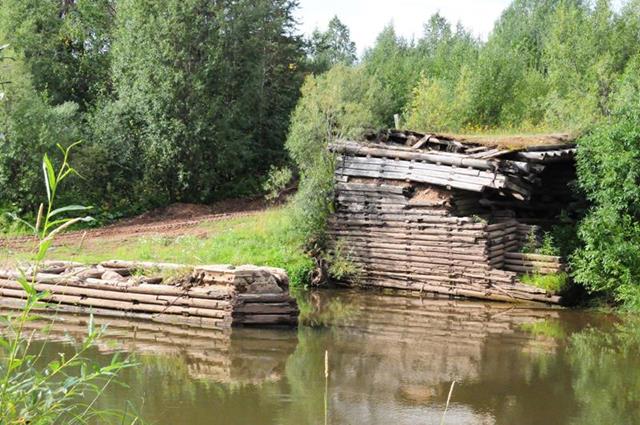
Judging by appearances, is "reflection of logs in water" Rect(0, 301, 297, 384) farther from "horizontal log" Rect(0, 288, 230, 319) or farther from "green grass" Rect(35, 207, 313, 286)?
"green grass" Rect(35, 207, 313, 286)

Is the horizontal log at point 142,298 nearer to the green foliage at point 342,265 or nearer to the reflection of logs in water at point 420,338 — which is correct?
the reflection of logs in water at point 420,338

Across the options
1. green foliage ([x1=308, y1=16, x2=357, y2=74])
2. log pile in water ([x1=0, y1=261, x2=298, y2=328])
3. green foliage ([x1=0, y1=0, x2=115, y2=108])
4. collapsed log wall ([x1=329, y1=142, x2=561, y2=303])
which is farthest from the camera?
green foliage ([x1=308, y1=16, x2=357, y2=74])

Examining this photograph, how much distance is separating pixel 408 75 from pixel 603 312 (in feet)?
97.9

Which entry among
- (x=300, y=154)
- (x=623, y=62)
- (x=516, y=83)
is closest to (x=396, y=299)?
(x=300, y=154)

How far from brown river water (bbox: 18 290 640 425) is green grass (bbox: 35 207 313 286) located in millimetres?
2922

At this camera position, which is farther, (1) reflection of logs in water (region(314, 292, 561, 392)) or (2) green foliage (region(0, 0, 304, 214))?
(2) green foliage (region(0, 0, 304, 214))

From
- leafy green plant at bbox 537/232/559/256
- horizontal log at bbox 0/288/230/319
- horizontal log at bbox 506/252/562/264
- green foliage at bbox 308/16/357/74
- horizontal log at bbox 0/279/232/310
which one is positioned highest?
green foliage at bbox 308/16/357/74

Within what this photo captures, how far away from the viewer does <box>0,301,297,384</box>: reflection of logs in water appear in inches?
456

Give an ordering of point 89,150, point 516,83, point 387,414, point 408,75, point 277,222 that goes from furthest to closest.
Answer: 1. point 408,75
2. point 516,83
3. point 89,150
4. point 277,222
5. point 387,414

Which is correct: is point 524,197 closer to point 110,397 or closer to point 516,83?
point 110,397

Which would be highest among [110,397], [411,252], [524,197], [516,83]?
[516,83]

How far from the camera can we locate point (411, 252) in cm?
1861

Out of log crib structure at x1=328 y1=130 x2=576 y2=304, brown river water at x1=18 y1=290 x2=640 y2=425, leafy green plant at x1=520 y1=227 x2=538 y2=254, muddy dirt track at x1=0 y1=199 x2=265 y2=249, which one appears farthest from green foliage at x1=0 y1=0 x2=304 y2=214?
leafy green plant at x1=520 y1=227 x2=538 y2=254

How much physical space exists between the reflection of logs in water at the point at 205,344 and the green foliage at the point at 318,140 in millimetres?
6260
